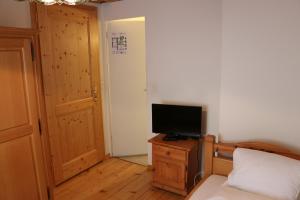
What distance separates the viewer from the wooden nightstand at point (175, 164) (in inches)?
105

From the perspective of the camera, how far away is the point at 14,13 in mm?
2428

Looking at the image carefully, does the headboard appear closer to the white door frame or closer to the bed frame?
the bed frame

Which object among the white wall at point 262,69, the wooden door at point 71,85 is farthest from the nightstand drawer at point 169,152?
the wooden door at point 71,85

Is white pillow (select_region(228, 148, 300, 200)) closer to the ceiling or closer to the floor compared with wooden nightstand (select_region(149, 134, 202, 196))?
closer to the ceiling

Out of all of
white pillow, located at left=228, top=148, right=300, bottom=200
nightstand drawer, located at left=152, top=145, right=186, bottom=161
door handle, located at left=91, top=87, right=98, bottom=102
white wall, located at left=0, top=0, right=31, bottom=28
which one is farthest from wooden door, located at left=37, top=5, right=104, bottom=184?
white pillow, located at left=228, top=148, right=300, bottom=200

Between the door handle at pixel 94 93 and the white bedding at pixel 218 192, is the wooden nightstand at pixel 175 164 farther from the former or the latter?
the door handle at pixel 94 93

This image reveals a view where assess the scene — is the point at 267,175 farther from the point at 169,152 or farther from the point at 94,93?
the point at 94,93

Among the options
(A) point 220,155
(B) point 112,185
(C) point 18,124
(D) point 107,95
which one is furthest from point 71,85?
(A) point 220,155

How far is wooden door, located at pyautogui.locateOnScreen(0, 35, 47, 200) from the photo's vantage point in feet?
6.31

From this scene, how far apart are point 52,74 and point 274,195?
2.50 m

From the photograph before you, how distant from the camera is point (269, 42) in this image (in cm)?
200

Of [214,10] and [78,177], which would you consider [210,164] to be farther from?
[78,177]

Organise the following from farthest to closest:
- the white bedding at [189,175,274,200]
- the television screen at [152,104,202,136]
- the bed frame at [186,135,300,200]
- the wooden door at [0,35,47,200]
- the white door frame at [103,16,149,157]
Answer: the white door frame at [103,16,149,157]
the television screen at [152,104,202,136]
the bed frame at [186,135,300,200]
the wooden door at [0,35,47,200]
the white bedding at [189,175,274,200]

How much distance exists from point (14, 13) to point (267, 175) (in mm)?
2690
